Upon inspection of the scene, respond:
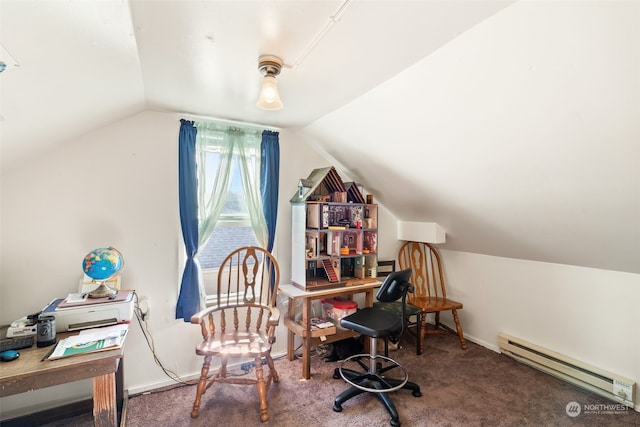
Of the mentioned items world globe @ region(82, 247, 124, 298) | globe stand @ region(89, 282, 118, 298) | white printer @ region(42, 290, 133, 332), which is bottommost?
white printer @ region(42, 290, 133, 332)

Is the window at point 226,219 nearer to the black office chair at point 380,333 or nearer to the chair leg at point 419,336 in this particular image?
the black office chair at point 380,333

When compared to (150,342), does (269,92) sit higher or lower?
higher

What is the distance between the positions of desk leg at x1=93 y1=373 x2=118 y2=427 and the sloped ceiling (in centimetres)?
127

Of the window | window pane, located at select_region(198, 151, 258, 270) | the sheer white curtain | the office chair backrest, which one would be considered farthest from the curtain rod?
the office chair backrest

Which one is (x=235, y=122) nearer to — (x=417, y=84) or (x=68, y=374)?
(x=417, y=84)

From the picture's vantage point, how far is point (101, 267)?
6.13ft

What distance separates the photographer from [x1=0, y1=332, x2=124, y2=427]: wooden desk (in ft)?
4.40

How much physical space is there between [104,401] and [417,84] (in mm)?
2299

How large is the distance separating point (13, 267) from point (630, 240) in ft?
13.0

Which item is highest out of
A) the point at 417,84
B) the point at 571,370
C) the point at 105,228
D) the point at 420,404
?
the point at 417,84

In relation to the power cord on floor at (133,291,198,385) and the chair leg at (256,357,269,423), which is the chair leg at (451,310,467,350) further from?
the power cord on floor at (133,291,198,385)

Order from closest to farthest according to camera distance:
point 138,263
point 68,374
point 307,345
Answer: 1. point 68,374
2. point 138,263
3. point 307,345

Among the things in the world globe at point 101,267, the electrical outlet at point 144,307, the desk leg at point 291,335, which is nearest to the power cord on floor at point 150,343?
the electrical outlet at point 144,307

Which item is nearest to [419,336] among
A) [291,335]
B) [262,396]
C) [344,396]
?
[344,396]
